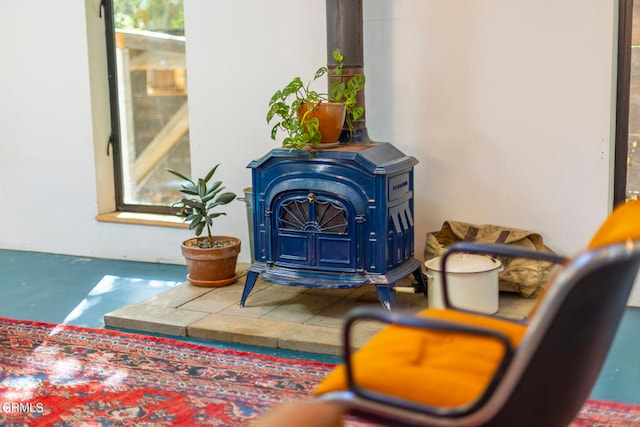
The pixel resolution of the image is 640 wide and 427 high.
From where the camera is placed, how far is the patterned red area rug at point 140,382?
2805mm

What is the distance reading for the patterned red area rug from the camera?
2.80 metres

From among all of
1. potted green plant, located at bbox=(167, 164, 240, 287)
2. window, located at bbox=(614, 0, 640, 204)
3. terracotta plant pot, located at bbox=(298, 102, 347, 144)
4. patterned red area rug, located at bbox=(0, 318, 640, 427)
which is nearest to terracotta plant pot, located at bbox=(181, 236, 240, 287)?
potted green plant, located at bbox=(167, 164, 240, 287)

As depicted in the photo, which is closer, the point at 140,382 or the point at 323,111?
the point at 140,382

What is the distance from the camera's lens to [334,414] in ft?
5.34

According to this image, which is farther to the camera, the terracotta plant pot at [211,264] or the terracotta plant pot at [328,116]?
the terracotta plant pot at [211,264]

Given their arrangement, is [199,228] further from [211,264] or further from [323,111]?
[323,111]

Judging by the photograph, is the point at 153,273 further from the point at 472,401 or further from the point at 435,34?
the point at 472,401

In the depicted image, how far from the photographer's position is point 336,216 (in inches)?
144

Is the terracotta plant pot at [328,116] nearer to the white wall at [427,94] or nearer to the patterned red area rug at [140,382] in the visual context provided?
the white wall at [427,94]

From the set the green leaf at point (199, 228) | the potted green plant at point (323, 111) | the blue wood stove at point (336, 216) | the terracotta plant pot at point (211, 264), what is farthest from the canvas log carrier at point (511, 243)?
the green leaf at point (199, 228)

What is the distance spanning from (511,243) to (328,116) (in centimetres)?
109

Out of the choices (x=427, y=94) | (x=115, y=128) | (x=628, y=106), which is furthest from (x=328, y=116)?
(x=115, y=128)

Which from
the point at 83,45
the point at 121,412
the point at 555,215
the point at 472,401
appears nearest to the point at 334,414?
the point at 472,401

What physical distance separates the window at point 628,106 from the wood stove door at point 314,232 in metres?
1.35
